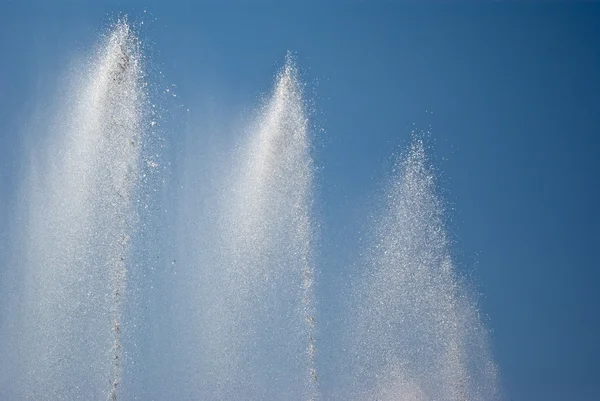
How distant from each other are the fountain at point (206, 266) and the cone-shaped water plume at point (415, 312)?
35 mm

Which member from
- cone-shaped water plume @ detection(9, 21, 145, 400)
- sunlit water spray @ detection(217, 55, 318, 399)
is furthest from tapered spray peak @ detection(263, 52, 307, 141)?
cone-shaped water plume @ detection(9, 21, 145, 400)

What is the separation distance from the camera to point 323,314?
20.2 metres

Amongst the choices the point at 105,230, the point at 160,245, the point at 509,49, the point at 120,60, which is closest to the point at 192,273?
the point at 160,245

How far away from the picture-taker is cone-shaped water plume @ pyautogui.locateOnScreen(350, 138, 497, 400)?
2031cm

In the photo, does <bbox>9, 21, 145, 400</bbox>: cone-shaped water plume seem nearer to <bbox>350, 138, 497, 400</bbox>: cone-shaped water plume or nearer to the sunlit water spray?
the sunlit water spray

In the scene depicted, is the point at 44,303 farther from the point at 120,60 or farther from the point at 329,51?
the point at 329,51

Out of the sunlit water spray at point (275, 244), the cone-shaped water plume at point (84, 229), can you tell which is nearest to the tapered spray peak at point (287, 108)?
the sunlit water spray at point (275, 244)

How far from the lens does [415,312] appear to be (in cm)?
2070

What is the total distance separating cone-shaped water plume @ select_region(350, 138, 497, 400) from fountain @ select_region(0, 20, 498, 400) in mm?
35

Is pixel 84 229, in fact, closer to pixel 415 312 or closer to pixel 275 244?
pixel 275 244

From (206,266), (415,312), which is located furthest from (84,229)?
(415,312)

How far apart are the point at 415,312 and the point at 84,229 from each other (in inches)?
335

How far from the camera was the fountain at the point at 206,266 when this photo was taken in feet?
63.6

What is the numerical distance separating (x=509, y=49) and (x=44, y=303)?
45.7ft
